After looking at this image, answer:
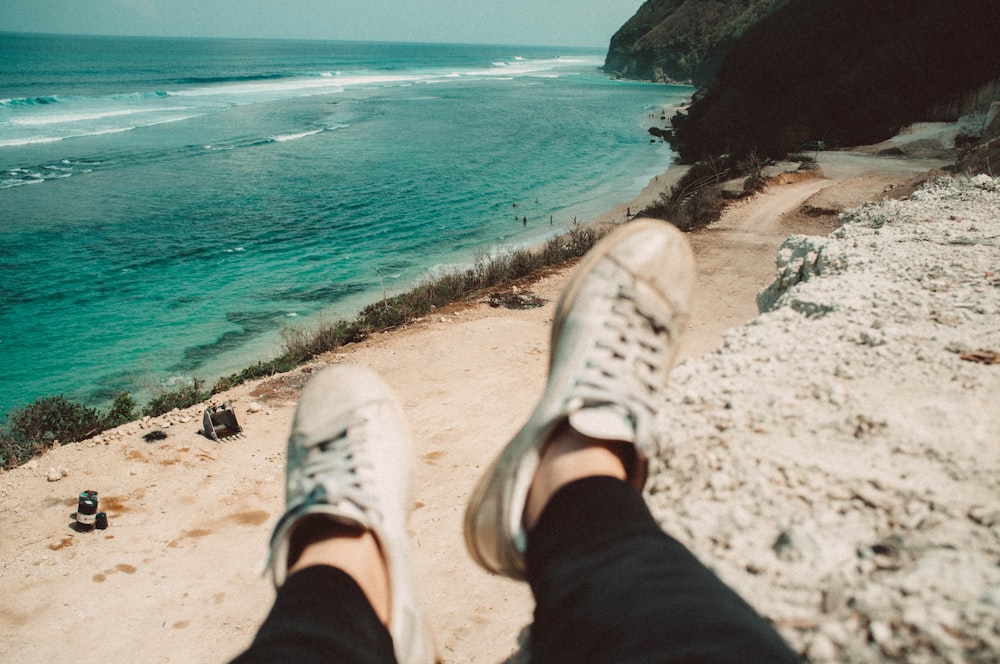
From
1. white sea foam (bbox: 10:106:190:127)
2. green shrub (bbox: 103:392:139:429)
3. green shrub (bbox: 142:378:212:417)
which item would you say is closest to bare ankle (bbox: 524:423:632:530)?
green shrub (bbox: 142:378:212:417)

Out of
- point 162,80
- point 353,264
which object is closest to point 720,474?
point 353,264

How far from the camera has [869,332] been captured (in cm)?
227

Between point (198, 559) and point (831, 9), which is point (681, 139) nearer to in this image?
point (831, 9)

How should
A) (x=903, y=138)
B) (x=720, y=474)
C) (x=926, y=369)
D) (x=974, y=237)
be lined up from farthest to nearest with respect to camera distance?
A: (x=903, y=138)
(x=974, y=237)
(x=926, y=369)
(x=720, y=474)

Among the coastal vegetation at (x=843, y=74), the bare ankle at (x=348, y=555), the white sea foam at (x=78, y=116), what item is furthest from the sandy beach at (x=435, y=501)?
the white sea foam at (x=78, y=116)

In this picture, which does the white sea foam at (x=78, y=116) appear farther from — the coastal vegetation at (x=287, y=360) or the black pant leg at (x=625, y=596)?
the black pant leg at (x=625, y=596)

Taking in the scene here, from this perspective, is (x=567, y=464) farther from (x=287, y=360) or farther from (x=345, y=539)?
Result: (x=287, y=360)

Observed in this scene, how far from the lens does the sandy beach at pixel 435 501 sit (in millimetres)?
1290

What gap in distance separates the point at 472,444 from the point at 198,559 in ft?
6.76

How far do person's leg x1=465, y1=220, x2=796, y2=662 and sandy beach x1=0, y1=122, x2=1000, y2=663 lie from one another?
8.1 inches

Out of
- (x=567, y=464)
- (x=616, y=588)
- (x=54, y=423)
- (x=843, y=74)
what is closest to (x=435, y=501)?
(x=567, y=464)

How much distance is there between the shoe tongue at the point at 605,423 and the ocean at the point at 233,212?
27.1ft

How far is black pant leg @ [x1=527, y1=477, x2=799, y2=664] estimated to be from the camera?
0.91m

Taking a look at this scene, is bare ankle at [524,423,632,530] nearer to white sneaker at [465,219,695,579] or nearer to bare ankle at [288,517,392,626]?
white sneaker at [465,219,695,579]
